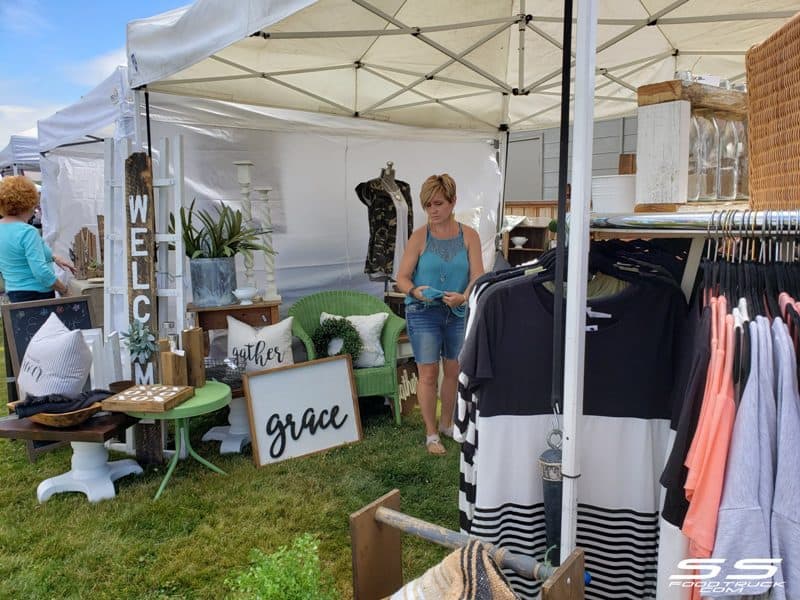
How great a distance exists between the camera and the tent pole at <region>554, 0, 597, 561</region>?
45.7 inches

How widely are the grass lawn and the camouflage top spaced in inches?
72.4

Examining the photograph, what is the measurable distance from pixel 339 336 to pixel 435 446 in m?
0.97

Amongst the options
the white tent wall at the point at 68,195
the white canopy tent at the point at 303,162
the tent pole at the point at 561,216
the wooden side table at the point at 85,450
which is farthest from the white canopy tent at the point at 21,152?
the tent pole at the point at 561,216

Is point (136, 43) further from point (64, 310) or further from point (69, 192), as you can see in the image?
point (69, 192)

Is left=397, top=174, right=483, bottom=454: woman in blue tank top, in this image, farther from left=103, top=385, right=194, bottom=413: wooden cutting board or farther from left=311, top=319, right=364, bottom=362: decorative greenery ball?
left=103, top=385, right=194, bottom=413: wooden cutting board

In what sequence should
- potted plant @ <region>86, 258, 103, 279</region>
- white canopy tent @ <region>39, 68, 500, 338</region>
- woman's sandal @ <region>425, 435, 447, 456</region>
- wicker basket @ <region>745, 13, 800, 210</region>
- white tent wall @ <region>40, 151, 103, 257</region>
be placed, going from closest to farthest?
1. wicker basket @ <region>745, 13, 800, 210</region>
2. woman's sandal @ <region>425, 435, 447, 456</region>
3. white canopy tent @ <region>39, 68, 500, 338</region>
4. potted plant @ <region>86, 258, 103, 279</region>
5. white tent wall @ <region>40, 151, 103, 257</region>

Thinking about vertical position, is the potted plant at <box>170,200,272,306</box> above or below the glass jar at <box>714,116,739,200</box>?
below

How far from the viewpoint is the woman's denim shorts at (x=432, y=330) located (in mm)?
3217

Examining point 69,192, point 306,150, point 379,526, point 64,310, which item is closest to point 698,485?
point 379,526

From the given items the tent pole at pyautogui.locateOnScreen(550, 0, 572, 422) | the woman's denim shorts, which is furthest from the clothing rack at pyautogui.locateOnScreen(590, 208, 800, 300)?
the woman's denim shorts

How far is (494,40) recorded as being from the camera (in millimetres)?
3664

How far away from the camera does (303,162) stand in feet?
15.2

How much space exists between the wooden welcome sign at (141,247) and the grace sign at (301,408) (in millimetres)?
615

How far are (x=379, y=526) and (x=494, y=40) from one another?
3291 mm
